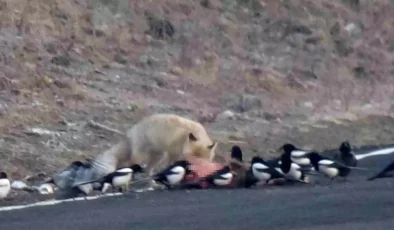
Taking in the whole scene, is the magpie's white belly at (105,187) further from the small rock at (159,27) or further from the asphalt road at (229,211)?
the small rock at (159,27)

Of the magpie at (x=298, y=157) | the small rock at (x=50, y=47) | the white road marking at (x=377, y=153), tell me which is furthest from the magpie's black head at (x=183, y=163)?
the small rock at (x=50, y=47)

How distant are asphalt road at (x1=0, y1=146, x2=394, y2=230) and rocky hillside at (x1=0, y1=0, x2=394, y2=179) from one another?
3.47 meters

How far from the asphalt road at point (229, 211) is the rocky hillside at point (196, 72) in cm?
347

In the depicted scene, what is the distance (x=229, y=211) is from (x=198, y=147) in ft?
12.5

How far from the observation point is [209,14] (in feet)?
82.8

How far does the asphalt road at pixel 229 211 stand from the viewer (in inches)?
334

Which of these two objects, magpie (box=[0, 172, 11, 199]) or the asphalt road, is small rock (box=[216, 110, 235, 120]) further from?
magpie (box=[0, 172, 11, 199])

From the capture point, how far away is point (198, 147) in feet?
42.9

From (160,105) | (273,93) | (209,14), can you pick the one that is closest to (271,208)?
(160,105)

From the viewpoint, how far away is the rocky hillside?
55.9 ft

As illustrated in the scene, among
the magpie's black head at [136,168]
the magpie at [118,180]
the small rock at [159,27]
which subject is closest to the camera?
the magpie at [118,180]

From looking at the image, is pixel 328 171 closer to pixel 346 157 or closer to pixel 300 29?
pixel 346 157

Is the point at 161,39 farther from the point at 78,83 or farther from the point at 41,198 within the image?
the point at 41,198

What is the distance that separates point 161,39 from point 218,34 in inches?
69.6
